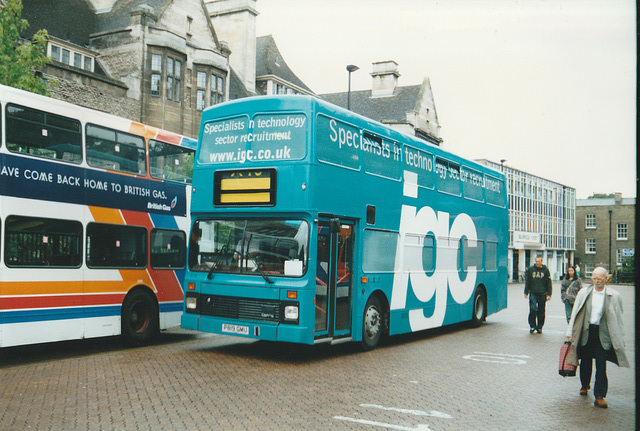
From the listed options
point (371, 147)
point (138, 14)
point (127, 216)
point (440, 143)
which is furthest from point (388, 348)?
point (440, 143)

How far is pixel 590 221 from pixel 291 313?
3515 inches

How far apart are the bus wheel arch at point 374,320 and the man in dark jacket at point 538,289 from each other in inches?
200

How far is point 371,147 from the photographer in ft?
39.2

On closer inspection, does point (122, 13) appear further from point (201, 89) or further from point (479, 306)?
point (479, 306)

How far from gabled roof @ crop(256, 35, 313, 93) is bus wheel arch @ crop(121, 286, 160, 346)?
3587cm

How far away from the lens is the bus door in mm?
10406

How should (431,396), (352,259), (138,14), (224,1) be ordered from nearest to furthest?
(431,396), (352,259), (138,14), (224,1)

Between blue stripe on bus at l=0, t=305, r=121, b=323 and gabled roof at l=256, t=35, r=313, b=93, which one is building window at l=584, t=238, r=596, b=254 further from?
blue stripe on bus at l=0, t=305, r=121, b=323

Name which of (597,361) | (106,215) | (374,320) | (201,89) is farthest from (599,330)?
(201,89)

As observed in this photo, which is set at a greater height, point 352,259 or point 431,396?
point 352,259

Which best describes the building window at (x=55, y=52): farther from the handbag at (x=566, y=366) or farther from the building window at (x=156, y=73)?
the handbag at (x=566, y=366)

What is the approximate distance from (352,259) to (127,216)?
4266 mm

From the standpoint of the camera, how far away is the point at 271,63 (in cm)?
4928

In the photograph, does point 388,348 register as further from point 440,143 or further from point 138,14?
point 440,143
